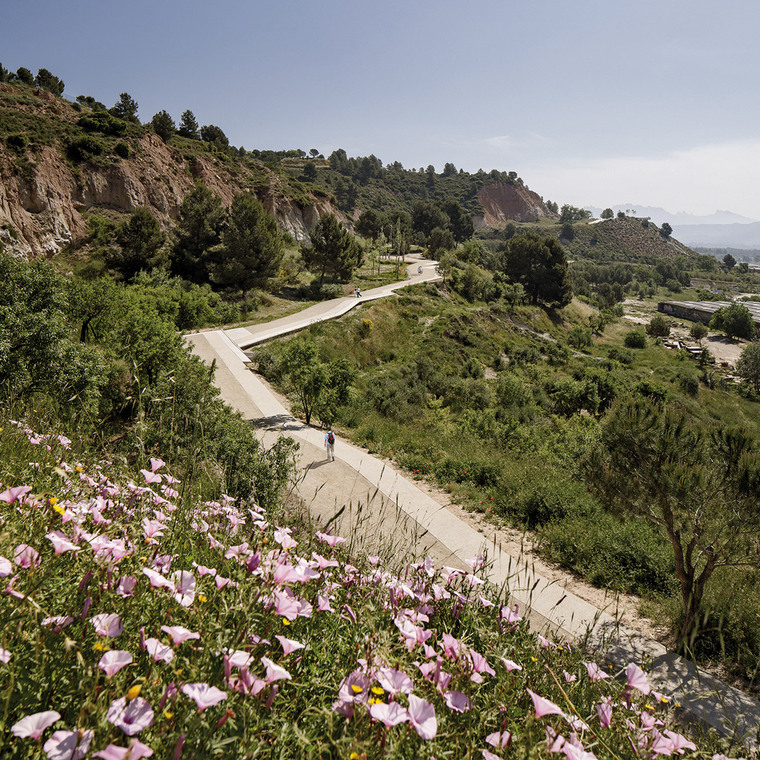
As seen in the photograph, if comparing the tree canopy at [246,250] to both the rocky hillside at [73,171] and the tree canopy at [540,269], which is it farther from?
the tree canopy at [540,269]

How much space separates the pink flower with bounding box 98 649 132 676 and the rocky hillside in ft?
107

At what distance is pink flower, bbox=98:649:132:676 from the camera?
43.3 inches

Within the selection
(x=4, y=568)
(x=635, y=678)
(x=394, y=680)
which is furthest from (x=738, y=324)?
(x=4, y=568)

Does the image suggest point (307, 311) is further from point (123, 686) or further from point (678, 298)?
point (678, 298)

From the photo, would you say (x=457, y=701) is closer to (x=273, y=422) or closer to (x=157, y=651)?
(x=157, y=651)

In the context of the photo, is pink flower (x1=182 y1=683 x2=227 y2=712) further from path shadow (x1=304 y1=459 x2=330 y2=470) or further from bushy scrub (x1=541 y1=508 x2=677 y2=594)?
path shadow (x1=304 y1=459 x2=330 y2=470)

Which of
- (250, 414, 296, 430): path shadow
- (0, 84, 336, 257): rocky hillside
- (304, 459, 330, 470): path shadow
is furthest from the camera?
(0, 84, 336, 257): rocky hillside

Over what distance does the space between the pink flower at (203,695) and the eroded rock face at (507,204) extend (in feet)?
551

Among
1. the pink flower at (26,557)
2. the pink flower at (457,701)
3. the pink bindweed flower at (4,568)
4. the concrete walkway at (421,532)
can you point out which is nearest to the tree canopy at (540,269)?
the concrete walkway at (421,532)

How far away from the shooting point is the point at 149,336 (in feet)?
39.3

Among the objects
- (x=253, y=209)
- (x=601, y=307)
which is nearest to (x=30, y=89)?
(x=253, y=209)

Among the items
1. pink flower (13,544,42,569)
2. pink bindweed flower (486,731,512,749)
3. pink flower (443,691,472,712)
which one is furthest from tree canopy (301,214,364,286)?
pink bindweed flower (486,731,512,749)

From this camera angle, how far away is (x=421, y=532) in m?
8.77

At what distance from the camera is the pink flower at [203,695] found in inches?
41.4
